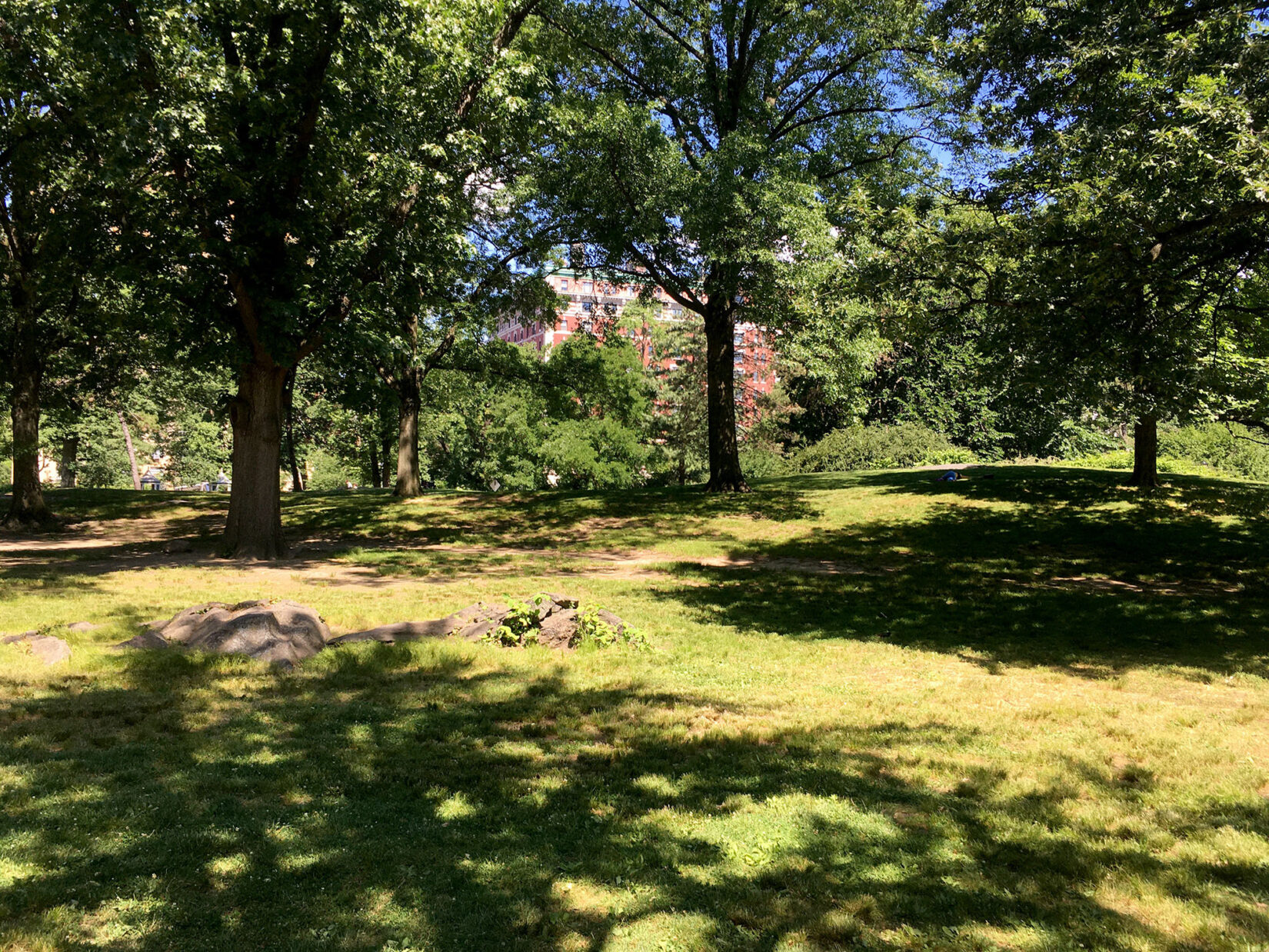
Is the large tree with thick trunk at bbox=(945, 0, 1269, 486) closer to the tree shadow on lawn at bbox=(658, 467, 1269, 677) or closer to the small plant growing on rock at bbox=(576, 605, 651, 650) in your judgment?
the tree shadow on lawn at bbox=(658, 467, 1269, 677)

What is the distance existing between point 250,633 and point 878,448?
109 ft

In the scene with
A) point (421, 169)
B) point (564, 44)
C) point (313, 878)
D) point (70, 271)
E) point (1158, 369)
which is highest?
point (564, 44)

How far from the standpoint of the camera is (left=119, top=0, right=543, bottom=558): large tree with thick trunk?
11.7 metres

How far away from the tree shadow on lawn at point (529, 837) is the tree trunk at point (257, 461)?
28.8ft

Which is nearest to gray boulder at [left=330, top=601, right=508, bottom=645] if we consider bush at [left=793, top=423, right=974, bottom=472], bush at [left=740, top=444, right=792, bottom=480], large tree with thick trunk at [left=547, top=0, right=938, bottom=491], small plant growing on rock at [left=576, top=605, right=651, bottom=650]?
small plant growing on rock at [left=576, top=605, right=651, bottom=650]

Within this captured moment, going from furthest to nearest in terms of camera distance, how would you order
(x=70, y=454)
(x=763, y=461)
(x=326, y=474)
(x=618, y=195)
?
(x=326, y=474) → (x=763, y=461) → (x=70, y=454) → (x=618, y=195)

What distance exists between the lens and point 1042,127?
1127 cm

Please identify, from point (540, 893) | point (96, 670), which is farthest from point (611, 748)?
point (96, 670)

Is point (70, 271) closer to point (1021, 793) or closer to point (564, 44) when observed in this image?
point (564, 44)

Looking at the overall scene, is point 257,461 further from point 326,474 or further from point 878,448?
point 326,474

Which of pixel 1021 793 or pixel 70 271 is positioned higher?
pixel 70 271

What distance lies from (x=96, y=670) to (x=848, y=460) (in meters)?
34.6

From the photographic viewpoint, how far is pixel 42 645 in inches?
291

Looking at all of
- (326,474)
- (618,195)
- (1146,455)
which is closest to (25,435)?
(618,195)
